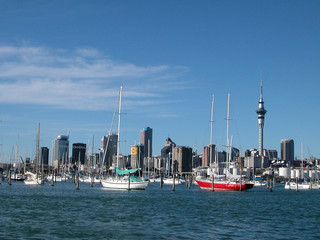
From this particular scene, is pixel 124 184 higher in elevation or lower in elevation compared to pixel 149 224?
higher

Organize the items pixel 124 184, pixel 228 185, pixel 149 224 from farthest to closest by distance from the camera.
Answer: pixel 228 185 < pixel 124 184 < pixel 149 224

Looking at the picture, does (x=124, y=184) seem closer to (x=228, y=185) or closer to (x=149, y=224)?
(x=228, y=185)

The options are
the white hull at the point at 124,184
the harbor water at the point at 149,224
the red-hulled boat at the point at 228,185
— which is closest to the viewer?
the harbor water at the point at 149,224

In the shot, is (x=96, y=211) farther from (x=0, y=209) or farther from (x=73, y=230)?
(x=73, y=230)

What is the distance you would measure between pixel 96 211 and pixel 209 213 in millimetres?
12209

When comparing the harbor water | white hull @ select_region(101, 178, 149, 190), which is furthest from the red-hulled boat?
the harbor water

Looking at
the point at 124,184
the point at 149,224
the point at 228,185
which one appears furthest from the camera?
the point at 228,185

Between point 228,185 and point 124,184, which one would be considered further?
point 228,185

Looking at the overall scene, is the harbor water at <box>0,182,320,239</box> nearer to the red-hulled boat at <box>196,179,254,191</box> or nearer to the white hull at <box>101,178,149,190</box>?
the white hull at <box>101,178,149,190</box>

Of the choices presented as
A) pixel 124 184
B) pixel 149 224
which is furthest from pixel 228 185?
pixel 149 224

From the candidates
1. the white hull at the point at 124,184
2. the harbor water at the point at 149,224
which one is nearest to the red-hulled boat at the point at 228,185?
the white hull at the point at 124,184

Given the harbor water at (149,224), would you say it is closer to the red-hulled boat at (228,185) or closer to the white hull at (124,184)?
the white hull at (124,184)

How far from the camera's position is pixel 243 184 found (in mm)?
102188

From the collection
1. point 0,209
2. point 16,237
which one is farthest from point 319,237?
point 0,209
